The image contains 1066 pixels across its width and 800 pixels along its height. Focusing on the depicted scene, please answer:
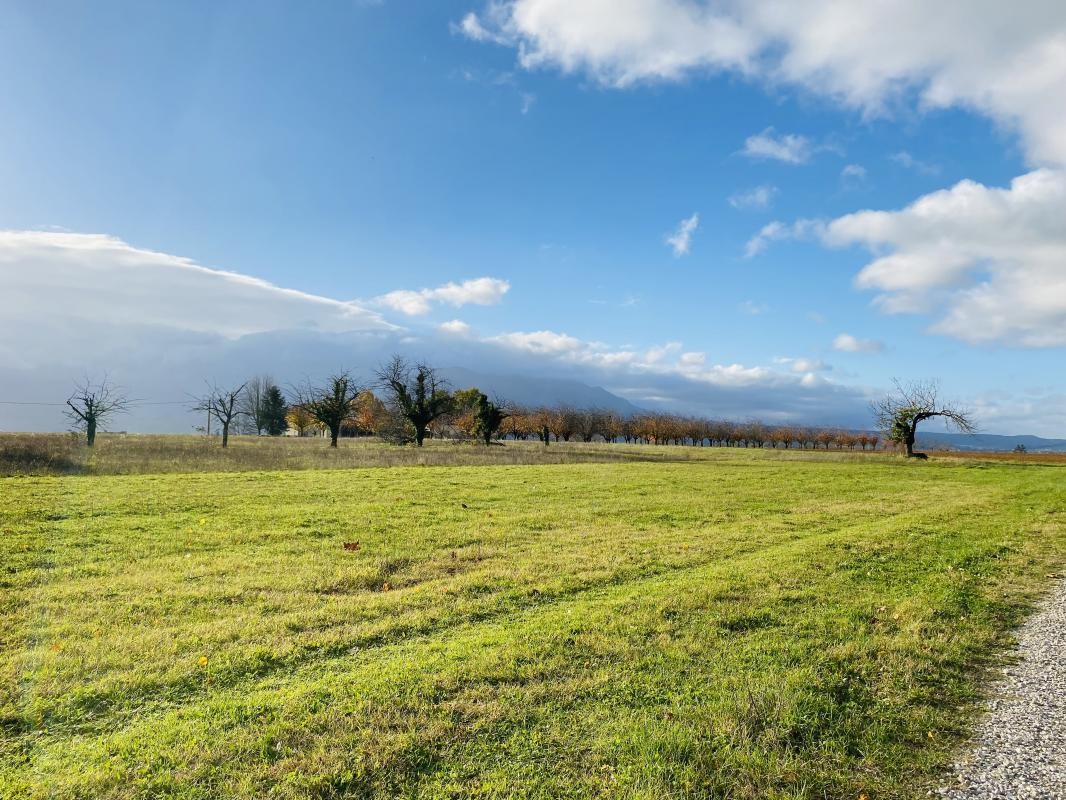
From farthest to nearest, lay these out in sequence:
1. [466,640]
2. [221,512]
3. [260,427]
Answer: [260,427], [221,512], [466,640]

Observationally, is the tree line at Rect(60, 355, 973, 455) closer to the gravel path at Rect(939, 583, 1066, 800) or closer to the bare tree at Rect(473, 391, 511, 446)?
the bare tree at Rect(473, 391, 511, 446)

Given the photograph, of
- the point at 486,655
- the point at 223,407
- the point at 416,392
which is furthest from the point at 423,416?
the point at 486,655

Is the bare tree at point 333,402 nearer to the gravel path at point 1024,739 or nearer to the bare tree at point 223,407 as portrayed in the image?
the bare tree at point 223,407

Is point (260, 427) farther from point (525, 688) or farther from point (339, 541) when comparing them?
point (525, 688)

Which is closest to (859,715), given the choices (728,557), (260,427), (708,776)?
(708,776)

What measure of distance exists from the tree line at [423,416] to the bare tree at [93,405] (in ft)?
0.34

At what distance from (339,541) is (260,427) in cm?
11769

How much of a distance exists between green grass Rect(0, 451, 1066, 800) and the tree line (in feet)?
145

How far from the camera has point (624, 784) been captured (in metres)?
4.46

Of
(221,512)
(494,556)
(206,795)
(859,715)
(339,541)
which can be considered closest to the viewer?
(206,795)

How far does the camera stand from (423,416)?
70.1 m

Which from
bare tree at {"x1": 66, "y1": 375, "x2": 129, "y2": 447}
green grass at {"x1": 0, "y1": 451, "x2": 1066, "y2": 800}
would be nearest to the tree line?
bare tree at {"x1": 66, "y1": 375, "x2": 129, "y2": 447}

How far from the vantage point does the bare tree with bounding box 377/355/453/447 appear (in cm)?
7012

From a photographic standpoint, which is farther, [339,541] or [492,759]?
[339,541]
